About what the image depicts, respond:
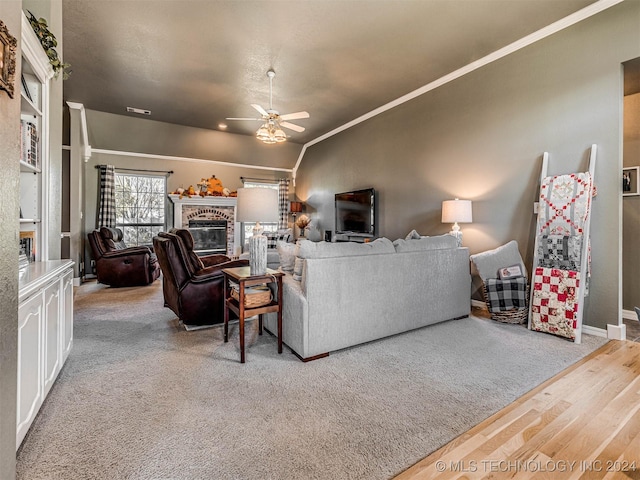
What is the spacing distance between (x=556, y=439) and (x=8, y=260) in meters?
2.49

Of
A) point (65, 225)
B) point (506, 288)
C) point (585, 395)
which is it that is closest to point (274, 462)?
point (585, 395)

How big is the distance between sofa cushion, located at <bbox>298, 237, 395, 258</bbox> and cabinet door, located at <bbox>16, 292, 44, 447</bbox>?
1.63 m

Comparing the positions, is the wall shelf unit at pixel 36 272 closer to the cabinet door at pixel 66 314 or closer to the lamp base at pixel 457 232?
the cabinet door at pixel 66 314

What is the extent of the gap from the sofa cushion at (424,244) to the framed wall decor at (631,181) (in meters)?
2.13

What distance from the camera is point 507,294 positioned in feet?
11.2

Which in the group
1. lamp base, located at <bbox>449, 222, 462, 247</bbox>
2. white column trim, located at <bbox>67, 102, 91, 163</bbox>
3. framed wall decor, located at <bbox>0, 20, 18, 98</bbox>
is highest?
white column trim, located at <bbox>67, 102, 91, 163</bbox>

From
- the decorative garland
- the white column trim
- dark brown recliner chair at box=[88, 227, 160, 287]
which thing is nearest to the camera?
the decorative garland

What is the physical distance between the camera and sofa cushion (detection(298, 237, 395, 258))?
252 cm

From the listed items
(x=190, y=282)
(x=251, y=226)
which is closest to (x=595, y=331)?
(x=190, y=282)

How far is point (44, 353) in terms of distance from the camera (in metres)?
1.76

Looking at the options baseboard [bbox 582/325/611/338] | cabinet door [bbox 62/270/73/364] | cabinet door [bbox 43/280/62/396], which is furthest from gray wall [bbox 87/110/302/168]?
baseboard [bbox 582/325/611/338]

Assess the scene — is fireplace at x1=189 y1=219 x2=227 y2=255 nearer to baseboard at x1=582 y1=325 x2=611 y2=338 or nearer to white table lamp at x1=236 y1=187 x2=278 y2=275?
white table lamp at x1=236 y1=187 x2=278 y2=275

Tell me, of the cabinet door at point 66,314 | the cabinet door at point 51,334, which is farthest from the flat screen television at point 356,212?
the cabinet door at point 51,334

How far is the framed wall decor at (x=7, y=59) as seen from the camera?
1062 mm
